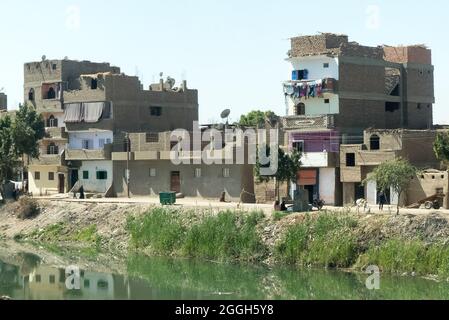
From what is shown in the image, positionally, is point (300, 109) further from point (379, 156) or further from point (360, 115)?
point (379, 156)

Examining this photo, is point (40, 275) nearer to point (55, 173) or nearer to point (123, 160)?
point (123, 160)

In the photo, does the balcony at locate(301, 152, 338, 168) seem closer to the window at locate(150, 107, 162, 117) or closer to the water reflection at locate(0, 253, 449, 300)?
the water reflection at locate(0, 253, 449, 300)

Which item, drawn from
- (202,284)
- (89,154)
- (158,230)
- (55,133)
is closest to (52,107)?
(55,133)

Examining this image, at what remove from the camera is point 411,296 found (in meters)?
39.7

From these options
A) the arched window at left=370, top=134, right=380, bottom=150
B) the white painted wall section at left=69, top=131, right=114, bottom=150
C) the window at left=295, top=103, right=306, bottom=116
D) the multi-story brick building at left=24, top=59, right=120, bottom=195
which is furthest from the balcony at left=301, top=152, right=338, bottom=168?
the multi-story brick building at left=24, top=59, right=120, bottom=195

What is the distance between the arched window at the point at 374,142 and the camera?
188 feet

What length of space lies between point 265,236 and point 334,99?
48.0ft

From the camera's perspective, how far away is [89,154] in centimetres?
7069

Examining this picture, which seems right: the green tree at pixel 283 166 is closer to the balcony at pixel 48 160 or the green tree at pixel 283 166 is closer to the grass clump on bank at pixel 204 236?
the grass clump on bank at pixel 204 236

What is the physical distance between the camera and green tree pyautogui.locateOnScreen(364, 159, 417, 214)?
49531 mm

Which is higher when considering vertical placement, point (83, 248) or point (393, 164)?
point (393, 164)

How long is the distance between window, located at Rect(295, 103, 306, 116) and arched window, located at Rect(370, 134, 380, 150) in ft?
23.0

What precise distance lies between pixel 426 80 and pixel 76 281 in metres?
30.7
